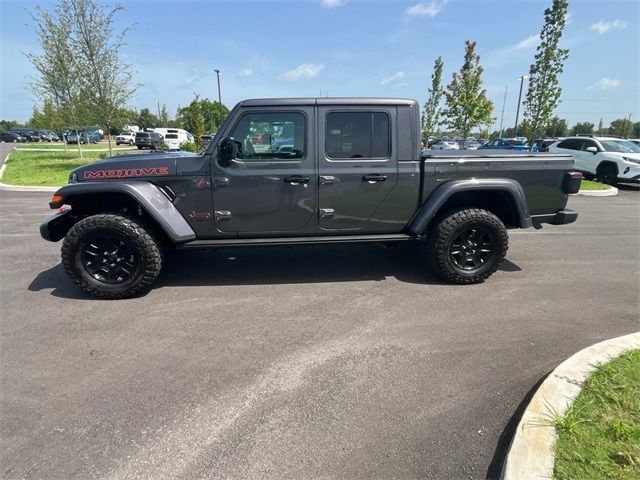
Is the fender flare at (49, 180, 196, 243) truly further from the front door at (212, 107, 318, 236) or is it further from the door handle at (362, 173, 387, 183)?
the door handle at (362, 173, 387, 183)

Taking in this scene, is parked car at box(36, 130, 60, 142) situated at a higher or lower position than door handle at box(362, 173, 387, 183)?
higher

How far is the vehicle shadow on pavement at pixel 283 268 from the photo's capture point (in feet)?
14.5

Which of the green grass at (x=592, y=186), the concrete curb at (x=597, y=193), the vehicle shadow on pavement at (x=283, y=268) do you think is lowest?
the concrete curb at (x=597, y=193)

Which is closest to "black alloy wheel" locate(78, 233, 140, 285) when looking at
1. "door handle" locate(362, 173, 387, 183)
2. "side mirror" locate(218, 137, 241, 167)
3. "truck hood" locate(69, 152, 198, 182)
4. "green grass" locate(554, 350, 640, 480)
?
"truck hood" locate(69, 152, 198, 182)

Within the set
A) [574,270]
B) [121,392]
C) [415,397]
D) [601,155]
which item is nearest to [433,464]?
[415,397]

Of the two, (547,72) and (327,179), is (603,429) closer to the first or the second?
(327,179)

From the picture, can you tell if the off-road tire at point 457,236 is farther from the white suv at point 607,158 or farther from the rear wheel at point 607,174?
the rear wheel at point 607,174

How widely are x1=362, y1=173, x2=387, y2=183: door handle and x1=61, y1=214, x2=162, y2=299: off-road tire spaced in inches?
89.7

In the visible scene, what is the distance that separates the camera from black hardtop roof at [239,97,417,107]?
391 centimetres

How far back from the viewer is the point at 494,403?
7.98 feet

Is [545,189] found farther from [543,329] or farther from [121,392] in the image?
[121,392]

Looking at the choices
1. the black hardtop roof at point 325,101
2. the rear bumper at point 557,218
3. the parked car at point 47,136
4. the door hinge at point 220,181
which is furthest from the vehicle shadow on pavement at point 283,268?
the parked car at point 47,136

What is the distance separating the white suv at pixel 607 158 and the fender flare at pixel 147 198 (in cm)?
1353

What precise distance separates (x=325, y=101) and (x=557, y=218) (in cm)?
298
